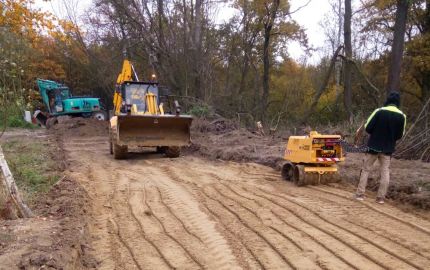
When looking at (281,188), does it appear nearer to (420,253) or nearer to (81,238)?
(420,253)

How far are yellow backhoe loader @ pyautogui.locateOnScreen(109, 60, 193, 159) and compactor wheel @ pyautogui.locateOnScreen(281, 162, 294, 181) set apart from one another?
175 inches

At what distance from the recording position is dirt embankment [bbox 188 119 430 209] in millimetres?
8016

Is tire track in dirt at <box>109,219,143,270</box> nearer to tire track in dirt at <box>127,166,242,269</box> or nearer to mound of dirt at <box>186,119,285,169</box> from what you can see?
tire track in dirt at <box>127,166,242,269</box>

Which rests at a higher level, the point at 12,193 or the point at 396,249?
the point at 12,193

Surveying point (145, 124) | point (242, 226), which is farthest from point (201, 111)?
point (242, 226)

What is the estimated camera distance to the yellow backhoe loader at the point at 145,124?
13219 mm

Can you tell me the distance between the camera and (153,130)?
13.7 metres

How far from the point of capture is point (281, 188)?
29.5 ft

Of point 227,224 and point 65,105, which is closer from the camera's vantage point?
point 227,224

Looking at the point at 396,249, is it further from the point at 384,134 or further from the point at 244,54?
the point at 244,54

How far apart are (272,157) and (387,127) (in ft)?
15.0

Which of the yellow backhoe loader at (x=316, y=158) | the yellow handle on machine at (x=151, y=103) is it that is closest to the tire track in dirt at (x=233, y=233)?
the yellow backhoe loader at (x=316, y=158)

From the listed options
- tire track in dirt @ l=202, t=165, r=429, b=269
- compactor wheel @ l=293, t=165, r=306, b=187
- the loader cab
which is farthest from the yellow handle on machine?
tire track in dirt @ l=202, t=165, r=429, b=269

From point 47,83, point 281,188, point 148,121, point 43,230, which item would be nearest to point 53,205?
point 43,230
